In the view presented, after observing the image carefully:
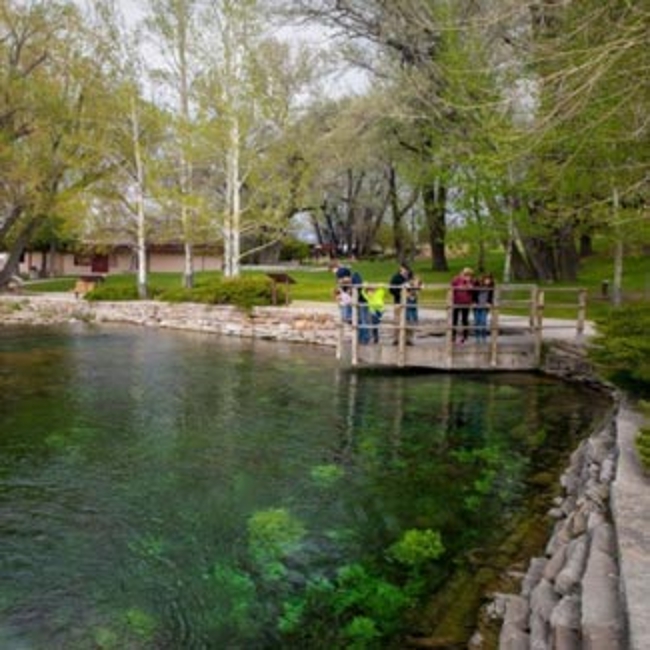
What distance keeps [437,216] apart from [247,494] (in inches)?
1150

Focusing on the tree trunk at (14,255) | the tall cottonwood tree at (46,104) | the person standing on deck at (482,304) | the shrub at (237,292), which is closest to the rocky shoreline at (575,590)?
the person standing on deck at (482,304)

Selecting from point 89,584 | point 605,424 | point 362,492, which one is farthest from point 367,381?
point 89,584

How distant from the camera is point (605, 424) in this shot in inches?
439

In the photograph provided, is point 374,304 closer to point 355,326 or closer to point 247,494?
point 355,326

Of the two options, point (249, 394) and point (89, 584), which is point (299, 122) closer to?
point (249, 394)

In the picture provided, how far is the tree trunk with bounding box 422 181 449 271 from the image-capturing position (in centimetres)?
3541

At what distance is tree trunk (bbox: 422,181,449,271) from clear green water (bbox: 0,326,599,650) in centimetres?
1982

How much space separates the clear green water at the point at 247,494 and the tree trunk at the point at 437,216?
19.8 metres

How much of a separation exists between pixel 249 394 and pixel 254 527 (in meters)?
7.09

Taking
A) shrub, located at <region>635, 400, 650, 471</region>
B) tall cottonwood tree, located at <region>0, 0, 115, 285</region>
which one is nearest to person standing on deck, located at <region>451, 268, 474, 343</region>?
shrub, located at <region>635, 400, 650, 471</region>

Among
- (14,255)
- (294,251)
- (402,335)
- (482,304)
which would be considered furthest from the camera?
(294,251)

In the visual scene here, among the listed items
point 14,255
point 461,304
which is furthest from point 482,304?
point 14,255

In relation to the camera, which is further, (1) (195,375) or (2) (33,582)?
(1) (195,375)

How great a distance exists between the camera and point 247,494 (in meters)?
9.03
